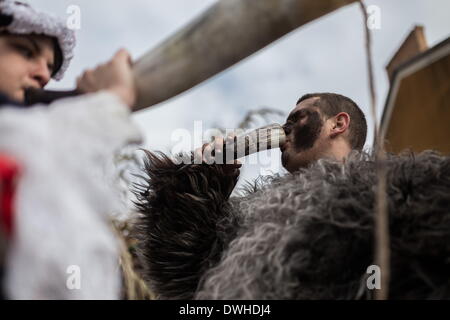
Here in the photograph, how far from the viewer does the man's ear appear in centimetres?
151

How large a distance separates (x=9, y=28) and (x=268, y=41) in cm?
40

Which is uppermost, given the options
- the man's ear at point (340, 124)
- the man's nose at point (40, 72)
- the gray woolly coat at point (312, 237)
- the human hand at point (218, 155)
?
the man's ear at point (340, 124)

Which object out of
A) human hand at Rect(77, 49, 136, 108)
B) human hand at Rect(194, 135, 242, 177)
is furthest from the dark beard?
human hand at Rect(77, 49, 136, 108)

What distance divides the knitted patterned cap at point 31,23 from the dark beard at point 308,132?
0.82 m

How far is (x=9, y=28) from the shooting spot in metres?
0.72

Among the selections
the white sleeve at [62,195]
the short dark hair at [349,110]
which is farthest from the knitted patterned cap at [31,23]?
the short dark hair at [349,110]

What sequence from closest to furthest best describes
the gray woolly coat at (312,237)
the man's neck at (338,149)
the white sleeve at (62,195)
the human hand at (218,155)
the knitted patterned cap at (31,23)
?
the white sleeve at (62,195) < the knitted patterned cap at (31,23) < the gray woolly coat at (312,237) < the human hand at (218,155) < the man's neck at (338,149)

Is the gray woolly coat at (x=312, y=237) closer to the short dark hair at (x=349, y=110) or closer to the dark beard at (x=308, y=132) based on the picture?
the dark beard at (x=308, y=132)

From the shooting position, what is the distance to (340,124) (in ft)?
5.07

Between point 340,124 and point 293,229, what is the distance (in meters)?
0.71

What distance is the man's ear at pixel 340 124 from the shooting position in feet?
4.95

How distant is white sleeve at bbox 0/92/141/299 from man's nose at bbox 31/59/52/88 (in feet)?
0.48

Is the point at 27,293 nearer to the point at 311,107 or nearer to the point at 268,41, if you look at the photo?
the point at 268,41

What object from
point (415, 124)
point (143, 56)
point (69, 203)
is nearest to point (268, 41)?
point (143, 56)
